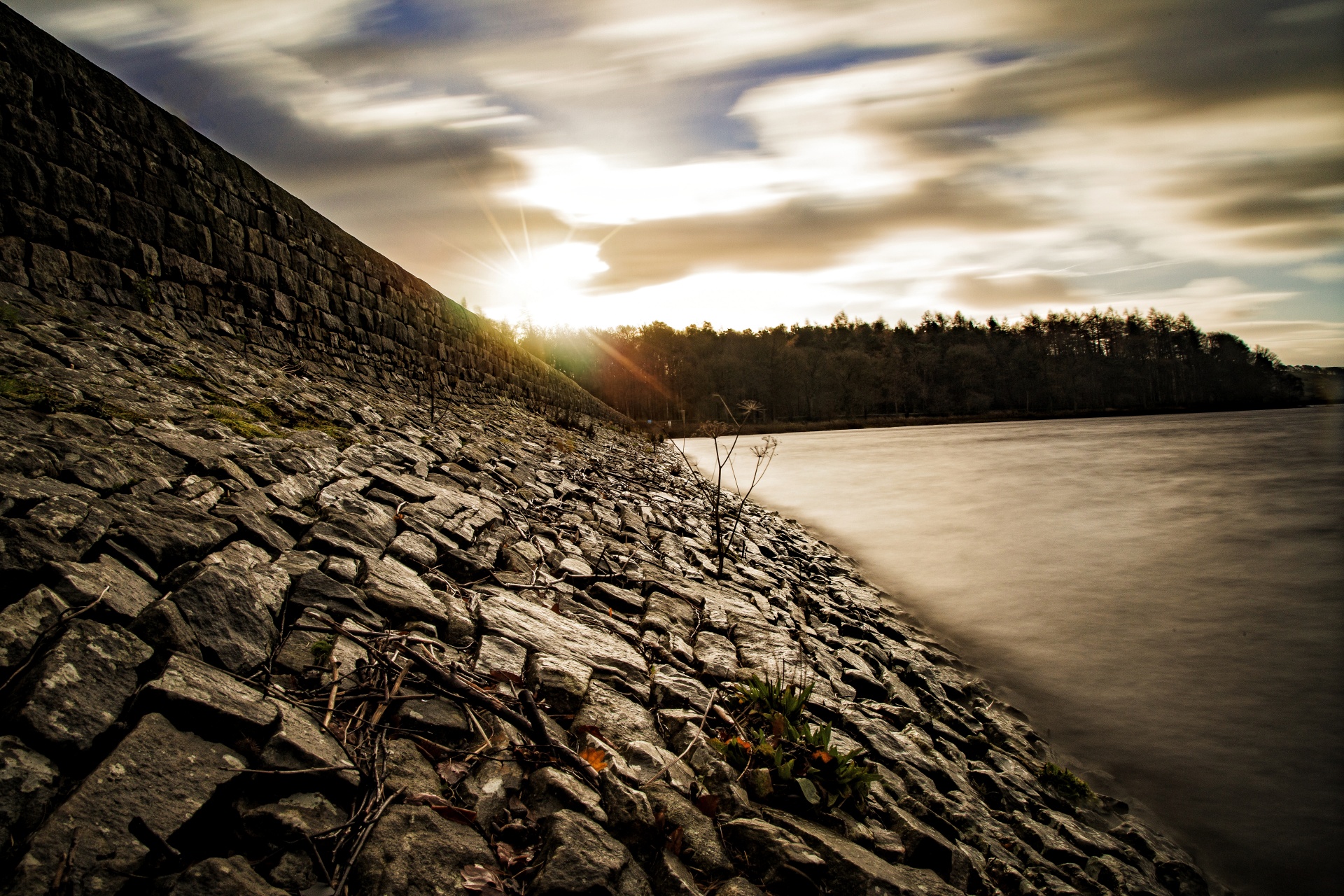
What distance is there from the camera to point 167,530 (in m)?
2.43

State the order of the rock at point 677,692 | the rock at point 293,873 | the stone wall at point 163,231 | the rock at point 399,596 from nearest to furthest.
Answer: the rock at point 293,873 → the rock at point 399,596 → the rock at point 677,692 → the stone wall at point 163,231

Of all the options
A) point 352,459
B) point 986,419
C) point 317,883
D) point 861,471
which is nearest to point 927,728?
point 317,883

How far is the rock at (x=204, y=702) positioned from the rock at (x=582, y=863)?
3.02 ft

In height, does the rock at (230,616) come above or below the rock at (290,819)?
above

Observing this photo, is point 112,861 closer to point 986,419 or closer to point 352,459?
point 352,459

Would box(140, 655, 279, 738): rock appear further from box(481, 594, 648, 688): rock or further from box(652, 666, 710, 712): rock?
box(652, 666, 710, 712): rock

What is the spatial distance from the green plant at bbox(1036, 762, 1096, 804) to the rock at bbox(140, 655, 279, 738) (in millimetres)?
4470

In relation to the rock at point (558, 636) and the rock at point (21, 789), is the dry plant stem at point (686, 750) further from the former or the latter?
the rock at point (21, 789)

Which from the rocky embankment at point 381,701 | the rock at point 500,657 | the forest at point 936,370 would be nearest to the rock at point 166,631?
the rocky embankment at point 381,701

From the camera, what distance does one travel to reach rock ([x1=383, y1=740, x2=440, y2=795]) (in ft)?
6.11

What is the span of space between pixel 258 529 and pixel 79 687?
126 centimetres

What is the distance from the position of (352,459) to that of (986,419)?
8795 cm

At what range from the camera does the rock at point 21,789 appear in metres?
1.30

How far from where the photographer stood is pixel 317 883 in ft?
4.95
